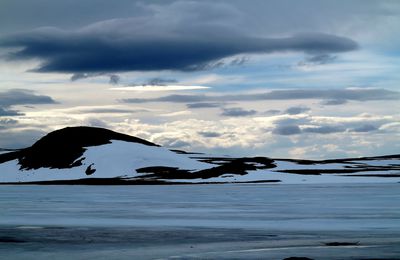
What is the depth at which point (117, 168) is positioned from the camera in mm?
159750

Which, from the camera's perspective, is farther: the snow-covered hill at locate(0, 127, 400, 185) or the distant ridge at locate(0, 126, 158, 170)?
the distant ridge at locate(0, 126, 158, 170)

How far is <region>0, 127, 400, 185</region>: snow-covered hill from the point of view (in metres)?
142

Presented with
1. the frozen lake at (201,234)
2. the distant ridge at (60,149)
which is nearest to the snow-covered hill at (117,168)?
the distant ridge at (60,149)

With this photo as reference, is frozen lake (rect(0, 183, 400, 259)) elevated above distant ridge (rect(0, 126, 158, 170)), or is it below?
below

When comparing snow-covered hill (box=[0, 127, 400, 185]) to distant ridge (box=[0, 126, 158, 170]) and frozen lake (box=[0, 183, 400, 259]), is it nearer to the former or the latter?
distant ridge (box=[0, 126, 158, 170])

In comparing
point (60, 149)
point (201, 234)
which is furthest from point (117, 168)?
point (201, 234)

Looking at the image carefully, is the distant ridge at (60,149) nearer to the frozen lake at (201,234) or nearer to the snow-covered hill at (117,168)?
the snow-covered hill at (117,168)

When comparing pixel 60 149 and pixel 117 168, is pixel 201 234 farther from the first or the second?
pixel 60 149

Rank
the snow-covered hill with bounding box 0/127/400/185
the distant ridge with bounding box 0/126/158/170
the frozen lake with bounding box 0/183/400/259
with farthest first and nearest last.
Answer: the distant ridge with bounding box 0/126/158/170, the snow-covered hill with bounding box 0/127/400/185, the frozen lake with bounding box 0/183/400/259

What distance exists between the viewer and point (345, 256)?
21328 mm

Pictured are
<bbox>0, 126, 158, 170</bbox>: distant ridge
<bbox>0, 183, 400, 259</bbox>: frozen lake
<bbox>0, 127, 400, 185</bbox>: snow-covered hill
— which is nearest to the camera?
<bbox>0, 183, 400, 259</bbox>: frozen lake

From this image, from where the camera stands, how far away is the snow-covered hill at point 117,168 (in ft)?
466

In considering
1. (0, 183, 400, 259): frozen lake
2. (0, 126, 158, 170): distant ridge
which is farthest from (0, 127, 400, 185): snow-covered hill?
(0, 183, 400, 259): frozen lake

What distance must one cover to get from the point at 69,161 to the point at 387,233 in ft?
479
